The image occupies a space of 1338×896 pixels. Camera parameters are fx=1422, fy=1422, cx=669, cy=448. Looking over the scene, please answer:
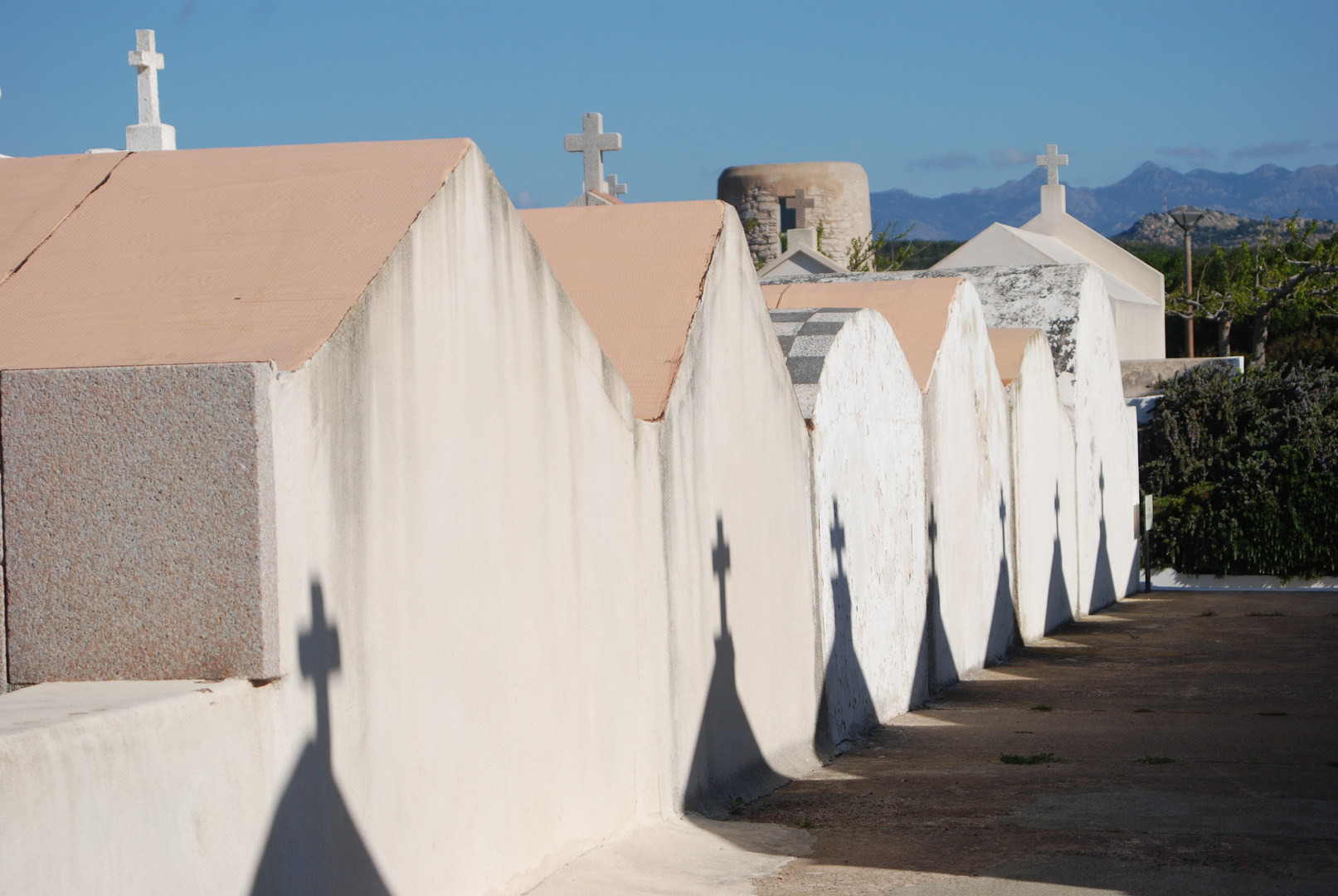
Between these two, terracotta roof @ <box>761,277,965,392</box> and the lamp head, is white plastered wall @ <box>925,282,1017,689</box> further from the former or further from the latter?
the lamp head

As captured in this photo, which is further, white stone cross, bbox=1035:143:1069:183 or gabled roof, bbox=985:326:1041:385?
white stone cross, bbox=1035:143:1069:183

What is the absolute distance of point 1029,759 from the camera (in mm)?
7496

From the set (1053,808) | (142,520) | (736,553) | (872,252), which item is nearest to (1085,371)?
(736,553)

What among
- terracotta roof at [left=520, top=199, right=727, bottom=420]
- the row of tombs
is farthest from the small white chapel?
the row of tombs

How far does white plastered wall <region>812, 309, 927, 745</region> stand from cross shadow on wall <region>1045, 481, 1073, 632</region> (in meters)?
5.60

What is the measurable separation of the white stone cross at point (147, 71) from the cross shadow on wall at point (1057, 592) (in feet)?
37.0

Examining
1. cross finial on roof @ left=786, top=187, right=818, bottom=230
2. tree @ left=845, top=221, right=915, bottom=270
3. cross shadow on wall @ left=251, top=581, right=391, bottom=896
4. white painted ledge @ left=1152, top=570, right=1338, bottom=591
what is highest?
cross finial on roof @ left=786, top=187, right=818, bottom=230

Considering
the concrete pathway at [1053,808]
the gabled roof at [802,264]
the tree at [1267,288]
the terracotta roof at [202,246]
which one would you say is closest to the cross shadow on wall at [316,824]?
the terracotta roof at [202,246]

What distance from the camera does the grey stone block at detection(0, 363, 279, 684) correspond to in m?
3.01

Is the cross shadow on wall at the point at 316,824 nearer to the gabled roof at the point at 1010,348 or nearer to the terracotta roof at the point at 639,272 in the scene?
the terracotta roof at the point at 639,272

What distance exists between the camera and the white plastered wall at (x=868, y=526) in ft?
27.2

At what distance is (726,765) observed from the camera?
650 centimetres

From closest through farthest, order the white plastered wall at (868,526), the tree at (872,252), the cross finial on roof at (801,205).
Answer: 1. the white plastered wall at (868,526)
2. the tree at (872,252)
3. the cross finial on roof at (801,205)

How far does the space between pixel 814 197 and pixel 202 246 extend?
3947cm
